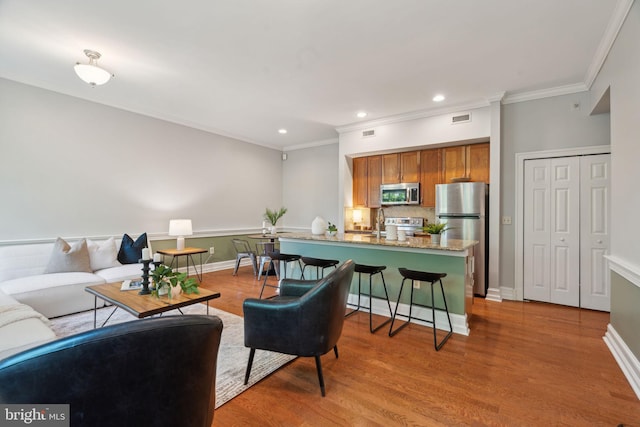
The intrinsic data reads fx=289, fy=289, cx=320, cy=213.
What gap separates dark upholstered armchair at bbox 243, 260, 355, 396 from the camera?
192cm

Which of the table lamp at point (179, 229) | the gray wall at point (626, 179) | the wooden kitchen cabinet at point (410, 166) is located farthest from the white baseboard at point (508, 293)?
the table lamp at point (179, 229)

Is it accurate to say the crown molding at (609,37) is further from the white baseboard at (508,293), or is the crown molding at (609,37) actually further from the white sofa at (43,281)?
the white sofa at (43,281)

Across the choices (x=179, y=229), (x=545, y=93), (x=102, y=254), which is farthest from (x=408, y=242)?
(x=102, y=254)

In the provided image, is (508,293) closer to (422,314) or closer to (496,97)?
(422,314)

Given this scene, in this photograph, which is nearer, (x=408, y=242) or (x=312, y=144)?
(x=408, y=242)

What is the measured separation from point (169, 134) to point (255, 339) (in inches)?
177

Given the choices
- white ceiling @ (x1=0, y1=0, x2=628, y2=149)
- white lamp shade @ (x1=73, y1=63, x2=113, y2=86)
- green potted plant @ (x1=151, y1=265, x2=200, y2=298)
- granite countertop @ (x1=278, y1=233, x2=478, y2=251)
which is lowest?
green potted plant @ (x1=151, y1=265, x2=200, y2=298)

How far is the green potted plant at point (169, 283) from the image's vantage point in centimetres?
255

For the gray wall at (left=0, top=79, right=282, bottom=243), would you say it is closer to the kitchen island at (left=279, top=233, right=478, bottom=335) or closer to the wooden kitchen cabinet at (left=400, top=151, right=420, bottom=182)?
the kitchen island at (left=279, top=233, right=478, bottom=335)

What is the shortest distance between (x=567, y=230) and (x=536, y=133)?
1.37 meters

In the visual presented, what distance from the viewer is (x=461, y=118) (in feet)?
14.5

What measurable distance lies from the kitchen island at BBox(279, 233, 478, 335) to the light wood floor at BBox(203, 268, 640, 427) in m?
0.29

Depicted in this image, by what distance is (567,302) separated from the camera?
12.6 ft

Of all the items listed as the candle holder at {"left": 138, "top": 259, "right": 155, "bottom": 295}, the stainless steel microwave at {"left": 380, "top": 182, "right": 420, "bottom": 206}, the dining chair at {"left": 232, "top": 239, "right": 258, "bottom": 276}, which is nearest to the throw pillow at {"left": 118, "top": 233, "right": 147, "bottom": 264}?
the dining chair at {"left": 232, "top": 239, "right": 258, "bottom": 276}
